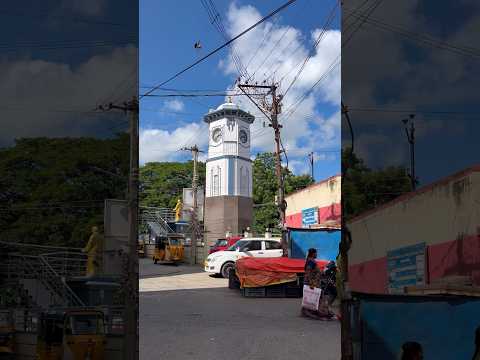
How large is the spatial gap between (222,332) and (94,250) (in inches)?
19.3

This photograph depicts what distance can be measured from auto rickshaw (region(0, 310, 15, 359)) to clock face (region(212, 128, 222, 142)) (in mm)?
756

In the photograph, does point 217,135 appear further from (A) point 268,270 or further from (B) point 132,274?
(A) point 268,270

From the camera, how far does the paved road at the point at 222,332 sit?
1.42 meters

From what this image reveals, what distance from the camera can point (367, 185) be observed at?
1385 millimetres

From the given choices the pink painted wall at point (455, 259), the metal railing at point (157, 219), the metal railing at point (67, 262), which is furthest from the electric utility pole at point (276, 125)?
the metal railing at point (67, 262)

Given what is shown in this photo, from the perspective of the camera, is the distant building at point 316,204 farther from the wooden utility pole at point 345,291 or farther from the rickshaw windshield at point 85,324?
the rickshaw windshield at point 85,324

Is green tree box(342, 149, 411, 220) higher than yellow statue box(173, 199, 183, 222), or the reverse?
green tree box(342, 149, 411, 220)

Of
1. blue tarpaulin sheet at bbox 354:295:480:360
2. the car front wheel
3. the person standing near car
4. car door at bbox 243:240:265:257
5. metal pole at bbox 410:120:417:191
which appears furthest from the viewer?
the car front wheel

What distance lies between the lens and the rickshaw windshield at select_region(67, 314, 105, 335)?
1.25m

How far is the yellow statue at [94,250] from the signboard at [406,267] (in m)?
0.78

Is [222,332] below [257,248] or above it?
below

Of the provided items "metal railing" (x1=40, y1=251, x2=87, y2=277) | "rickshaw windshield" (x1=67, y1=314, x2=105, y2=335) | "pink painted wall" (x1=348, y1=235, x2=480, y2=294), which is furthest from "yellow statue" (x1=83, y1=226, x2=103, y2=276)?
"pink painted wall" (x1=348, y1=235, x2=480, y2=294)

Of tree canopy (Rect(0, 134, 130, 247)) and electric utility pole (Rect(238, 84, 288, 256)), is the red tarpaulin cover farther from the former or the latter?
tree canopy (Rect(0, 134, 130, 247))

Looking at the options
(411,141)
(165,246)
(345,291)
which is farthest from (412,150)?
(165,246)
